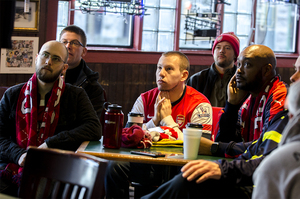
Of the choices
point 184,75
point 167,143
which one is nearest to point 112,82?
point 184,75

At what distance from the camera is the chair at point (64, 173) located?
3.99 feet

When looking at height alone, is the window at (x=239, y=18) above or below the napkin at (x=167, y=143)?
above

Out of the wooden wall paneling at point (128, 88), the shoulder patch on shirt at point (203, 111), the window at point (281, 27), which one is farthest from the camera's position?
the window at point (281, 27)

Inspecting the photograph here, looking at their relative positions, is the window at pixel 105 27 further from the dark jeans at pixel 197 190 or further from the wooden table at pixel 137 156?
the dark jeans at pixel 197 190

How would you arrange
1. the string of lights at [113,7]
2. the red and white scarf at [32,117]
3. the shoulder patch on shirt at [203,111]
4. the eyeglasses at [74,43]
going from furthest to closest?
1. the string of lights at [113,7]
2. the eyeglasses at [74,43]
3. the shoulder patch on shirt at [203,111]
4. the red and white scarf at [32,117]

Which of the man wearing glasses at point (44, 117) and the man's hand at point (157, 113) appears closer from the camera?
the man wearing glasses at point (44, 117)

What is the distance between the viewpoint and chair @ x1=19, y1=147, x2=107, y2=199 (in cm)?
122

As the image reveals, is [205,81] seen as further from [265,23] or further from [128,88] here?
[265,23]

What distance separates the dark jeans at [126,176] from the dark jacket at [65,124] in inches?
9.9

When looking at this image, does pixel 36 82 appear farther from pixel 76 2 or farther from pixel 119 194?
pixel 76 2

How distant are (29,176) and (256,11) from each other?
529 cm

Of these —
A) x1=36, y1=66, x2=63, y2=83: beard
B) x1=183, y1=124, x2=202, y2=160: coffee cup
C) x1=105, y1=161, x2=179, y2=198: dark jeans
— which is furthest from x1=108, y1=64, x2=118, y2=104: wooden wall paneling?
x1=183, y1=124, x2=202, y2=160: coffee cup

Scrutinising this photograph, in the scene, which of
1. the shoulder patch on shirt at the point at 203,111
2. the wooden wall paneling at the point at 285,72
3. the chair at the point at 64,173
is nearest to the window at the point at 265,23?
the wooden wall paneling at the point at 285,72

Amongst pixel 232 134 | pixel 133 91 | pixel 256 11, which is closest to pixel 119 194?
pixel 232 134
